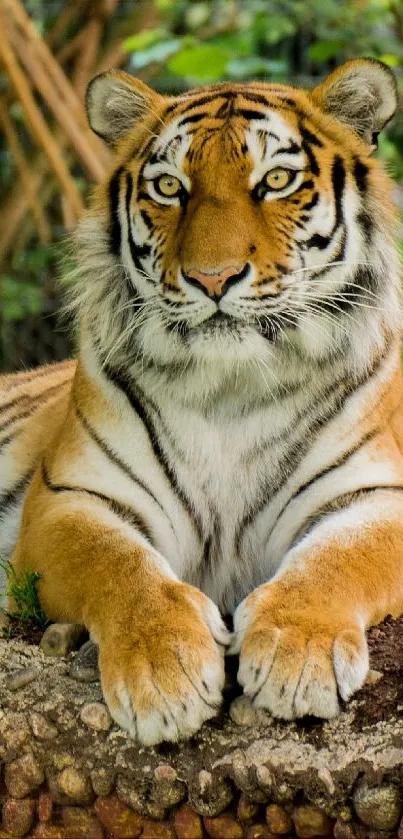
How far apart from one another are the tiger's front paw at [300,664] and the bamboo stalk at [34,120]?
4.07 metres

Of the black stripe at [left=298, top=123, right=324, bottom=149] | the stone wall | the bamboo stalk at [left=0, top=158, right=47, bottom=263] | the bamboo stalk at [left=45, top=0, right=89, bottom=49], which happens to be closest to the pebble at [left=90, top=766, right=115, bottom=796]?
the stone wall

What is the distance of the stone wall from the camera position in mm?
2084

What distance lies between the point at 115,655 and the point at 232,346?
757mm

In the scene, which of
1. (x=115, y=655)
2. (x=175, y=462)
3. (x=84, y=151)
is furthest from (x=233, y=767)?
(x=84, y=151)

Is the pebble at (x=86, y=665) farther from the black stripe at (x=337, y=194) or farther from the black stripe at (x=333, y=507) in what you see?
the black stripe at (x=337, y=194)

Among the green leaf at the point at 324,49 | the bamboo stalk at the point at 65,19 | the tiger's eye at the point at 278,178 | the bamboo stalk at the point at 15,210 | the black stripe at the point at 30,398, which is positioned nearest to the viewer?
the tiger's eye at the point at 278,178

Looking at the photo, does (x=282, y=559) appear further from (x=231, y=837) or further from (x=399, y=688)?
(x=231, y=837)

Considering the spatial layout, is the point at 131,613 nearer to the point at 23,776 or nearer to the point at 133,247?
the point at 23,776

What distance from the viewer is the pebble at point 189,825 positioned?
216 centimetres

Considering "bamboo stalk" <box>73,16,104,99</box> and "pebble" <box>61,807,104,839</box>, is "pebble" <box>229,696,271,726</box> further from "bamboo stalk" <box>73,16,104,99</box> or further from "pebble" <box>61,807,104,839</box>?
"bamboo stalk" <box>73,16,104,99</box>

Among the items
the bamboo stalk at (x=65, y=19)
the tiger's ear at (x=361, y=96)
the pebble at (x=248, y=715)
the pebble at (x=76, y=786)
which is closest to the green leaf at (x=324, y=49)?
the bamboo stalk at (x=65, y=19)

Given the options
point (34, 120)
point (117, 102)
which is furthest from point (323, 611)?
point (34, 120)

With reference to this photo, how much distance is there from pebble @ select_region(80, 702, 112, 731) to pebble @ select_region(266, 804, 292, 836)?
1.17ft

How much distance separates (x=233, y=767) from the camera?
2.13 m
